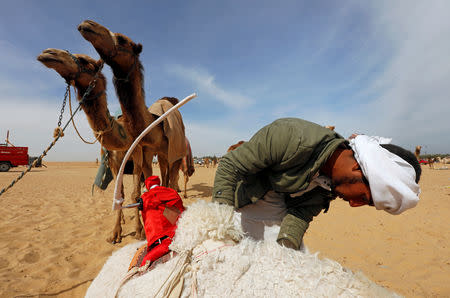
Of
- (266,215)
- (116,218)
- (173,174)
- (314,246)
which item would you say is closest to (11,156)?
(116,218)

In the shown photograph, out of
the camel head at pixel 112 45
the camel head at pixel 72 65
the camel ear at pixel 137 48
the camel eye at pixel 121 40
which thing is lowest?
the camel head at pixel 72 65

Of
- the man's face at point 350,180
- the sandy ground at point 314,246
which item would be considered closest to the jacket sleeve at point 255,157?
the man's face at point 350,180

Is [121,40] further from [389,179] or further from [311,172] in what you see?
[389,179]

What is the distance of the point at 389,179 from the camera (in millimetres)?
1002

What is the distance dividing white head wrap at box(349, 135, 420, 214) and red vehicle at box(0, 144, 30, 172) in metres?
27.5

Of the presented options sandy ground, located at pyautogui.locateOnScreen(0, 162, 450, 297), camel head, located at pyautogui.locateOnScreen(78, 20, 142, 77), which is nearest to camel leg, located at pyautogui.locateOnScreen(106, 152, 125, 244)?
sandy ground, located at pyautogui.locateOnScreen(0, 162, 450, 297)

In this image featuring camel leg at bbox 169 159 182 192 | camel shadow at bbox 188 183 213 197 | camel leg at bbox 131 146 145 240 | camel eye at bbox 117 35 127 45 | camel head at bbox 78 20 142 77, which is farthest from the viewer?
camel shadow at bbox 188 183 213 197

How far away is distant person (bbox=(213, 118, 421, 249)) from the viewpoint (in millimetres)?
1031

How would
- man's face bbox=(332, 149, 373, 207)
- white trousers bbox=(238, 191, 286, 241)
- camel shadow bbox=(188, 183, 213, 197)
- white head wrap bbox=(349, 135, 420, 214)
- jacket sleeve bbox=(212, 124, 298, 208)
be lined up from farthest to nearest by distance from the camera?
camel shadow bbox=(188, 183, 213, 197) < white trousers bbox=(238, 191, 286, 241) < jacket sleeve bbox=(212, 124, 298, 208) < man's face bbox=(332, 149, 373, 207) < white head wrap bbox=(349, 135, 420, 214)

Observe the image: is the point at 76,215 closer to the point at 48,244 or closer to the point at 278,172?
the point at 48,244

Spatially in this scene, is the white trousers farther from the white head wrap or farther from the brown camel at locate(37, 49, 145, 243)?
the brown camel at locate(37, 49, 145, 243)

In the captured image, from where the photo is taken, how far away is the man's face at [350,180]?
1.12 meters

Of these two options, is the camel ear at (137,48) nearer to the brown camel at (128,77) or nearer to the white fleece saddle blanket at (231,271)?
the brown camel at (128,77)

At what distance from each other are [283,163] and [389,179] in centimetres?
51
